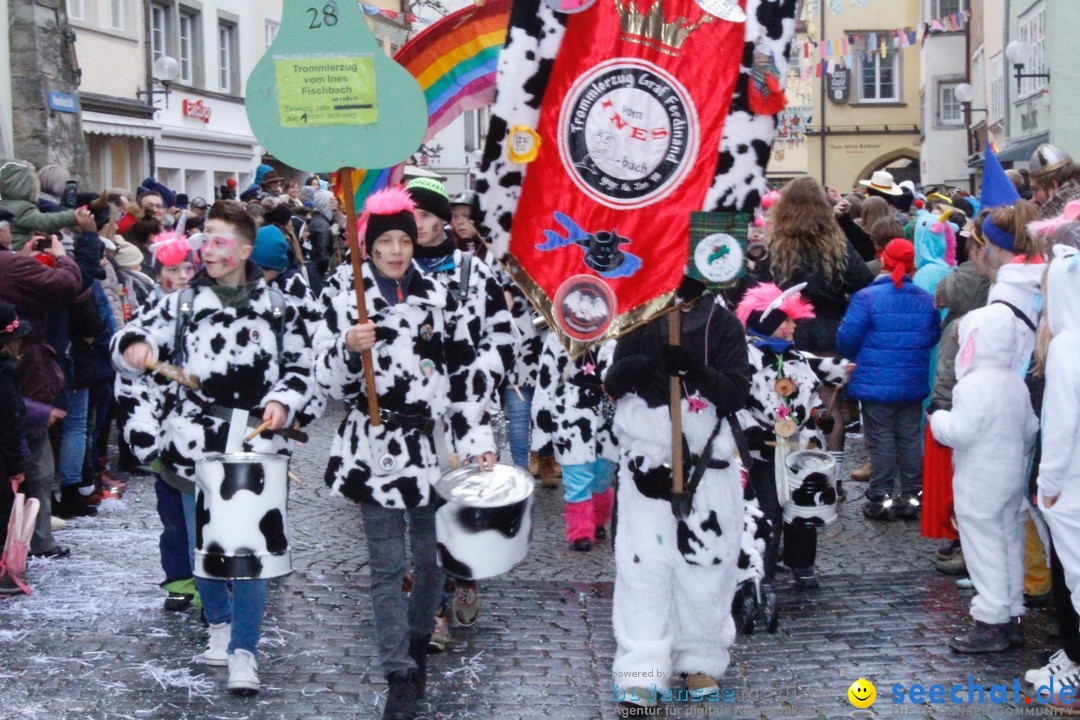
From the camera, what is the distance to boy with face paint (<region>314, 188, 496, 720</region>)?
555 cm

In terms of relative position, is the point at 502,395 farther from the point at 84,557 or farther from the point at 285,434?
the point at 285,434

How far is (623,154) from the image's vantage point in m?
5.34

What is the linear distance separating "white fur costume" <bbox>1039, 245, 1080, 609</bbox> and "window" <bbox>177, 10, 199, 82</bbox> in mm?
26719

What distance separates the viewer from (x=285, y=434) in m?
5.88

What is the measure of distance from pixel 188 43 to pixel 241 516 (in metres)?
26.4

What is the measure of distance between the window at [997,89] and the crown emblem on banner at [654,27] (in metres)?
30.6

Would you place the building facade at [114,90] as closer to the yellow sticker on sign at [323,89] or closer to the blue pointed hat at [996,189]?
the blue pointed hat at [996,189]

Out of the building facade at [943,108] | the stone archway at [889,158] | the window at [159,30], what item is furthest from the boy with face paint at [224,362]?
the stone archway at [889,158]

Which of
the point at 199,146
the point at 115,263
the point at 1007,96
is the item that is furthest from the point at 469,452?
the point at 1007,96

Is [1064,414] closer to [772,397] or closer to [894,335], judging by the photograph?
[772,397]

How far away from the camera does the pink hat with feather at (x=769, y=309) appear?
21.8ft

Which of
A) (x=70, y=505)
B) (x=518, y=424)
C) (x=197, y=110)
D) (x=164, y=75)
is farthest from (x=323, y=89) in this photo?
(x=197, y=110)

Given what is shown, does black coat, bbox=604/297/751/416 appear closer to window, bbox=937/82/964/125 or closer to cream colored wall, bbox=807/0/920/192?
window, bbox=937/82/964/125

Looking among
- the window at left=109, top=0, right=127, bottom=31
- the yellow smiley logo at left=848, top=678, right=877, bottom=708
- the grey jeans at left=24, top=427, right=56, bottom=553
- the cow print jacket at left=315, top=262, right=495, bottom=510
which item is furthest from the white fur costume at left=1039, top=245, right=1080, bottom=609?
the window at left=109, top=0, right=127, bottom=31
